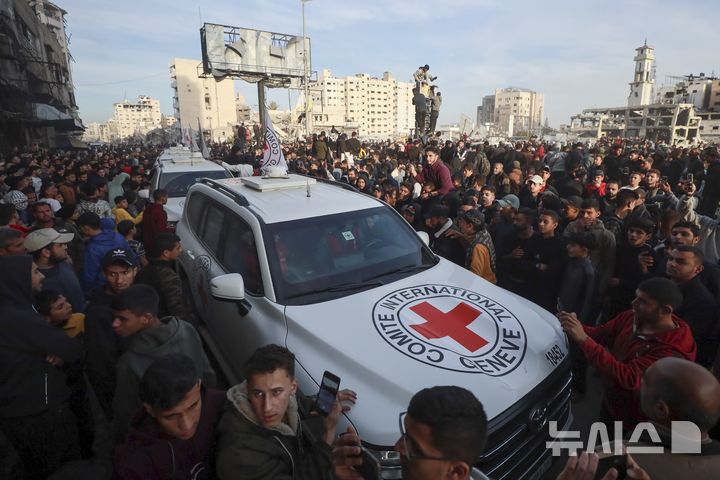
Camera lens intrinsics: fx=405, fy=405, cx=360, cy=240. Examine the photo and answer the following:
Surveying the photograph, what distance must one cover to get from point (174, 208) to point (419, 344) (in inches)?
240

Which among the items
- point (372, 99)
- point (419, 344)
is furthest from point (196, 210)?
point (372, 99)

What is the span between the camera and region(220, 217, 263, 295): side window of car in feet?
10.2

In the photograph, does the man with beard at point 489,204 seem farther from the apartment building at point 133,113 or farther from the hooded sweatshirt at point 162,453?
the apartment building at point 133,113

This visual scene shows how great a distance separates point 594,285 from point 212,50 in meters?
35.4

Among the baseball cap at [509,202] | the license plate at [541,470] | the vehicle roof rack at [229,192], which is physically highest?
the vehicle roof rack at [229,192]

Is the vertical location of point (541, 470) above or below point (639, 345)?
below

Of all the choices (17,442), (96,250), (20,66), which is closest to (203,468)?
(17,442)

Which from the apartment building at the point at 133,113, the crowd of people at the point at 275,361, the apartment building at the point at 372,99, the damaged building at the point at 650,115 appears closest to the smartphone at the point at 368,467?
the crowd of people at the point at 275,361

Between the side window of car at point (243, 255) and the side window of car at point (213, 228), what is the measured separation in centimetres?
19

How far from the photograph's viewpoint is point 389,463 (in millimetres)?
1961

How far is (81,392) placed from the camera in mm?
2918

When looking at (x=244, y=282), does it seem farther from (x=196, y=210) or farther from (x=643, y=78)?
(x=643, y=78)

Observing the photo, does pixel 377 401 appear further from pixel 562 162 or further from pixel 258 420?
pixel 562 162

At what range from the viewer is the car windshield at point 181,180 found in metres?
8.00
